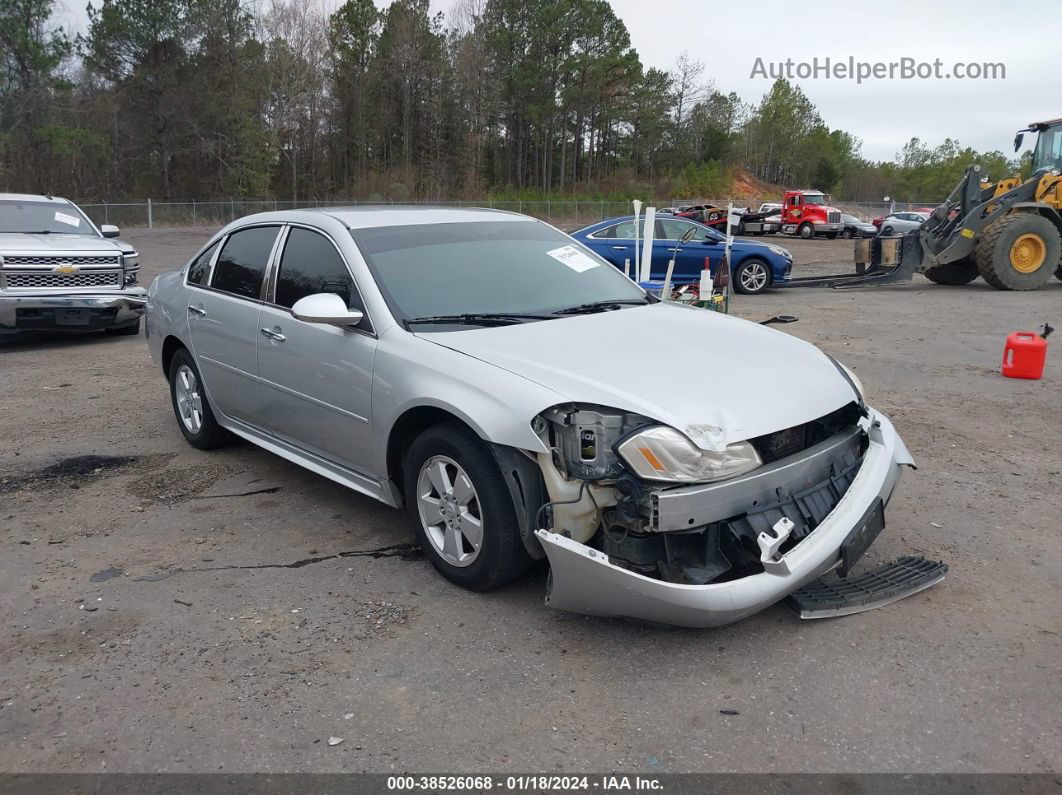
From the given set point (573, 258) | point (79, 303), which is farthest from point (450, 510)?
point (79, 303)

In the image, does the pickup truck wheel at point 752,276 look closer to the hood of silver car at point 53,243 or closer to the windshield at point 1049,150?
the windshield at point 1049,150

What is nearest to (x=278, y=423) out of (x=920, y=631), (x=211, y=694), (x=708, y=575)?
(x=211, y=694)

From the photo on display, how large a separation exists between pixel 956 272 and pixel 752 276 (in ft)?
14.7

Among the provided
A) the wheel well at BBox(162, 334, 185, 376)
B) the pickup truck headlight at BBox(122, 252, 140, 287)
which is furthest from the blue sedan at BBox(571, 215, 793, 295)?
the wheel well at BBox(162, 334, 185, 376)

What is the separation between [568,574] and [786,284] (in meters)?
14.3

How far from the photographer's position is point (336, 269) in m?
4.49

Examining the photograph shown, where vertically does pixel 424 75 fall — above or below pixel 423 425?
above

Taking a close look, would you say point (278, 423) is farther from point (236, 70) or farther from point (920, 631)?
point (236, 70)

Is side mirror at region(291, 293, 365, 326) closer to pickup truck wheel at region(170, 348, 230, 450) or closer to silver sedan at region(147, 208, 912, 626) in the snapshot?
silver sedan at region(147, 208, 912, 626)

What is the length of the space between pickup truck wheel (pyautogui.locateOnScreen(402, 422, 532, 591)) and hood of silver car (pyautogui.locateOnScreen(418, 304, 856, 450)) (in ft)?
1.32

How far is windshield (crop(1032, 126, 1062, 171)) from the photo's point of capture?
641 inches

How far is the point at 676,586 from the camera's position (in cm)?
308

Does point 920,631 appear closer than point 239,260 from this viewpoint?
Yes

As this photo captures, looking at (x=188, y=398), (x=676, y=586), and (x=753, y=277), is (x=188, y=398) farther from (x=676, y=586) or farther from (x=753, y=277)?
(x=753, y=277)
